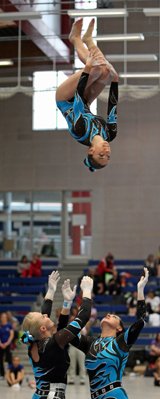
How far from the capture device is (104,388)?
153 inches

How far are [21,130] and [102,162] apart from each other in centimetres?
1324

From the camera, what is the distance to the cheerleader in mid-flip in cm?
413

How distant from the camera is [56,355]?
3748 millimetres

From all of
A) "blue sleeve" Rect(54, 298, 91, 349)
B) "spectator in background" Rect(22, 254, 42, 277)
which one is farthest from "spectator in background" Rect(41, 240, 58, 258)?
"blue sleeve" Rect(54, 298, 91, 349)

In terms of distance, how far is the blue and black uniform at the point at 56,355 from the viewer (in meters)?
3.70

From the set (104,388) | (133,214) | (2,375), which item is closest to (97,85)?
(104,388)

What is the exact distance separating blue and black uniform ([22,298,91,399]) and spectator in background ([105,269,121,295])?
9045 millimetres

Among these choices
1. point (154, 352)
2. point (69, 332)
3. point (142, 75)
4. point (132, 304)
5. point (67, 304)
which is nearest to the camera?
point (69, 332)

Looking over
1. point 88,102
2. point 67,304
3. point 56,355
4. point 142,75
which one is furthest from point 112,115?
point 142,75

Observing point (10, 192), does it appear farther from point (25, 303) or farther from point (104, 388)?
point (104, 388)

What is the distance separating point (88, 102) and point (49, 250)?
1259 cm

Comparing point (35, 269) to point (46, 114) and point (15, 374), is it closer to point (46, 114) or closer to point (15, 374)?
point (15, 374)

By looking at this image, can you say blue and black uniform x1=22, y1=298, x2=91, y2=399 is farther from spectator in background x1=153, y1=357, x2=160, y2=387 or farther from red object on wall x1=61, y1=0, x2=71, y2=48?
red object on wall x1=61, y1=0, x2=71, y2=48

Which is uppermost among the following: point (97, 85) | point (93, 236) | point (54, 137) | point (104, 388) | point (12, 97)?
point (12, 97)
